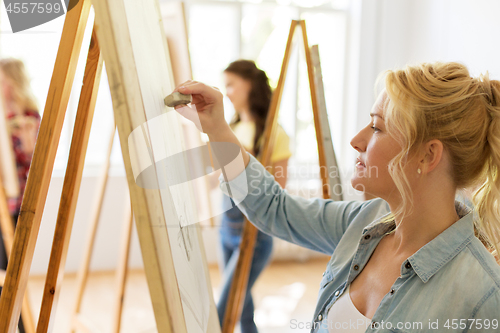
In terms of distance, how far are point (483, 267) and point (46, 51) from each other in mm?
3518

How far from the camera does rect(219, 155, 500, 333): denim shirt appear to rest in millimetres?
713

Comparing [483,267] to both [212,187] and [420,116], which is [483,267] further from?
[212,187]

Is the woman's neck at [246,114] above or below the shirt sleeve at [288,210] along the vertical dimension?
below

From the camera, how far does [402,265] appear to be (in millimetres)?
791

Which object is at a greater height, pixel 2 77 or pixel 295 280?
pixel 2 77

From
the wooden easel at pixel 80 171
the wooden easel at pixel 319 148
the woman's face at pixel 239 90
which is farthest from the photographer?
the woman's face at pixel 239 90

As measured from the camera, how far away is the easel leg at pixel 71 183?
821 millimetres

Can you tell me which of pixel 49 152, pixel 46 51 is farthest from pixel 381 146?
pixel 46 51

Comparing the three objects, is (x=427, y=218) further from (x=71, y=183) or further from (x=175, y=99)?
(x=71, y=183)

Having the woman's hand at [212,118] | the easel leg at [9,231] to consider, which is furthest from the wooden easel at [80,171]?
the easel leg at [9,231]

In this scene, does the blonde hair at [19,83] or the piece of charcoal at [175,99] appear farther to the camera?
the blonde hair at [19,83]

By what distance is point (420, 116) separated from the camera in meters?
0.81

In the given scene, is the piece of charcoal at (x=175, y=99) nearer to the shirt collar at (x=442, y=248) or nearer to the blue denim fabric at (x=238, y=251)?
the shirt collar at (x=442, y=248)

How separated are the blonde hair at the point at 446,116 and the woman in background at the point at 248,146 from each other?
1028 mm
